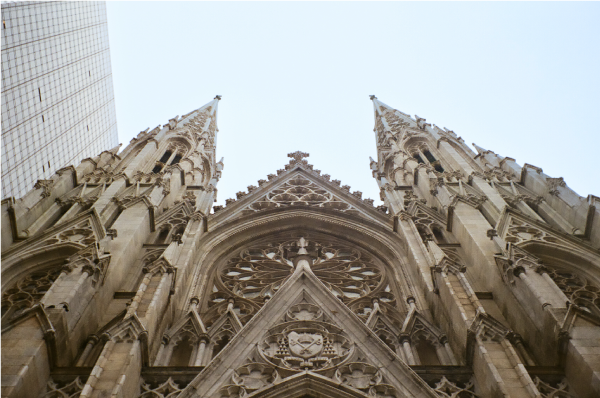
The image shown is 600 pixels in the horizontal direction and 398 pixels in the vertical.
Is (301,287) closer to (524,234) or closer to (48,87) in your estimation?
(524,234)

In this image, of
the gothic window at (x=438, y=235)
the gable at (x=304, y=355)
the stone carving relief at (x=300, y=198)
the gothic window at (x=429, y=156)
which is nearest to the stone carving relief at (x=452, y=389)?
the gable at (x=304, y=355)

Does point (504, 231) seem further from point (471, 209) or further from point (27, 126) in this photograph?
point (27, 126)

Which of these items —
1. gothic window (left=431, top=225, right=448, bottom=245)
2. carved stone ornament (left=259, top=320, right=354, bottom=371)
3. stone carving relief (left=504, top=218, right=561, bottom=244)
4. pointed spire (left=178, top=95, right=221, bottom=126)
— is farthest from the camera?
pointed spire (left=178, top=95, right=221, bottom=126)

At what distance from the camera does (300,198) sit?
80.4 feet

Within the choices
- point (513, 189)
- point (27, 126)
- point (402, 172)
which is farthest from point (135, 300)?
point (27, 126)

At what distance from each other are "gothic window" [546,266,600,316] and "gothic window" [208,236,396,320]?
4.35m

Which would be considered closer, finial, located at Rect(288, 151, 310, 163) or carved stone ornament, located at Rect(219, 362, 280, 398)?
carved stone ornament, located at Rect(219, 362, 280, 398)

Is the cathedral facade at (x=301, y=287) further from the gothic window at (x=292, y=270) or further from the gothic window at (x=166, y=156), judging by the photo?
the gothic window at (x=166, y=156)

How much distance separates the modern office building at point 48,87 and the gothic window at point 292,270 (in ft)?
43.5

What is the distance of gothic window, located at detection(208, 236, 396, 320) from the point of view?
16922mm

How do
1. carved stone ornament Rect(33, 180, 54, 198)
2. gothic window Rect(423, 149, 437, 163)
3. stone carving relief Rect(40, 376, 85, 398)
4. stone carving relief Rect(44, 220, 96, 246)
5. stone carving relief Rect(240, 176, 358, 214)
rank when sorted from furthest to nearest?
gothic window Rect(423, 149, 437, 163)
stone carving relief Rect(240, 176, 358, 214)
carved stone ornament Rect(33, 180, 54, 198)
stone carving relief Rect(44, 220, 96, 246)
stone carving relief Rect(40, 376, 85, 398)

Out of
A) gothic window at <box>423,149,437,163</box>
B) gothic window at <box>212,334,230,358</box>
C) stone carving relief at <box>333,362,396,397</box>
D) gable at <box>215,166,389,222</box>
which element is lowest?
stone carving relief at <box>333,362,396,397</box>

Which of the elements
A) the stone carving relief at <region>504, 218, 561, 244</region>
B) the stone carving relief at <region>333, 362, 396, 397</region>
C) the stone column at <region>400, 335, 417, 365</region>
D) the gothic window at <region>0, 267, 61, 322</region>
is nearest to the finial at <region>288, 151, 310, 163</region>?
the stone carving relief at <region>504, 218, 561, 244</region>

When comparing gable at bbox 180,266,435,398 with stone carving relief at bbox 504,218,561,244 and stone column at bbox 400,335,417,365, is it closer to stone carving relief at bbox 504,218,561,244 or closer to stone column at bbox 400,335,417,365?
stone column at bbox 400,335,417,365
